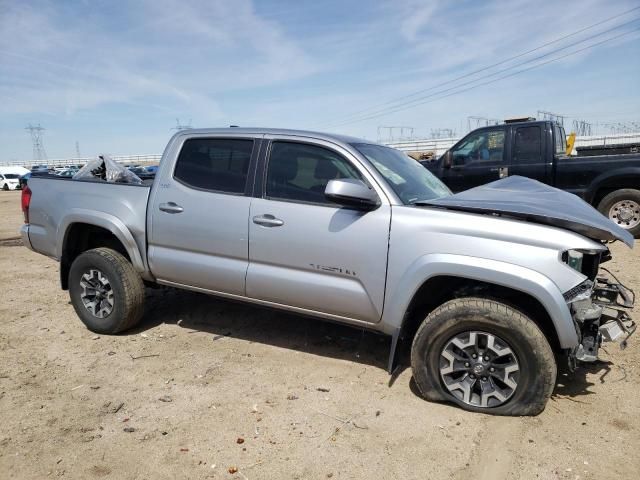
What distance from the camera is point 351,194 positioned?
3234 mm

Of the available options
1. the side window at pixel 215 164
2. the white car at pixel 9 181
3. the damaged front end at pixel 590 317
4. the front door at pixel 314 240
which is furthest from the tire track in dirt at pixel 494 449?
the white car at pixel 9 181

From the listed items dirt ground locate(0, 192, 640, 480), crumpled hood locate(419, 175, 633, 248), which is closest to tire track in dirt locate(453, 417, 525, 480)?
dirt ground locate(0, 192, 640, 480)

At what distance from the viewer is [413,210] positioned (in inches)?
131

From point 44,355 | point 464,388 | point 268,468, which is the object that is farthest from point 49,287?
point 464,388

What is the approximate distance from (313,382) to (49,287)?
14.2 feet

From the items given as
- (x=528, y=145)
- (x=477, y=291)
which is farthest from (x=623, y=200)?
(x=477, y=291)

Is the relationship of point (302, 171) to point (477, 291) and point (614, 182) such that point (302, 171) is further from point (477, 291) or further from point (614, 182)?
point (614, 182)

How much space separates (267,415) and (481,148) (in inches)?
276

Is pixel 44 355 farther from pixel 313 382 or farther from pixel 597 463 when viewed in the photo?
pixel 597 463

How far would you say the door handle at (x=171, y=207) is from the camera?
13.4ft

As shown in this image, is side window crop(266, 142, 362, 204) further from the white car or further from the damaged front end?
the white car

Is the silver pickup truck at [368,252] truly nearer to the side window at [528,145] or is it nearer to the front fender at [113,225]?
the front fender at [113,225]

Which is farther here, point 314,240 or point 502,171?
point 502,171

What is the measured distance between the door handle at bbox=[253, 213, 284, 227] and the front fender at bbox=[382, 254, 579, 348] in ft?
3.33
